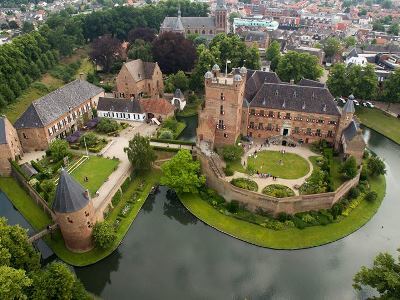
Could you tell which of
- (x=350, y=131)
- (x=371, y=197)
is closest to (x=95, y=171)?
(x=350, y=131)

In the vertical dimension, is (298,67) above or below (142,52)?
below

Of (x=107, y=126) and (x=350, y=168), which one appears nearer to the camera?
(x=350, y=168)

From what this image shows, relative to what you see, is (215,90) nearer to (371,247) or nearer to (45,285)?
(371,247)

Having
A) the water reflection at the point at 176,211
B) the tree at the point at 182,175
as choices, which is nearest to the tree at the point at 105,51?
the tree at the point at 182,175

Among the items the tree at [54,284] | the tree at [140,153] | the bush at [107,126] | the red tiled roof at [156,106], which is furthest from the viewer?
the red tiled roof at [156,106]

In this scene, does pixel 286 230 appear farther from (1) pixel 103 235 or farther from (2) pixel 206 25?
(2) pixel 206 25

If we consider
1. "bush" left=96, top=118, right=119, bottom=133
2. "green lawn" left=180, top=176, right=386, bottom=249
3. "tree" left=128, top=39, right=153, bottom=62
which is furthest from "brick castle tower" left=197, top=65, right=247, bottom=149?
"tree" left=128, top=39, right=153, bottom=62

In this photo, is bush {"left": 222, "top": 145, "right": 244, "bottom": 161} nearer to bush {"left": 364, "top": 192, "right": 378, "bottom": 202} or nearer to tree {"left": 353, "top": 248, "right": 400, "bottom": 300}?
bush {"left": 364, "top": 192, "right": 378, "bottom": 202}

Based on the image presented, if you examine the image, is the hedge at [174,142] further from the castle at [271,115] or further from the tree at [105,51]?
the tree at [105,51]
